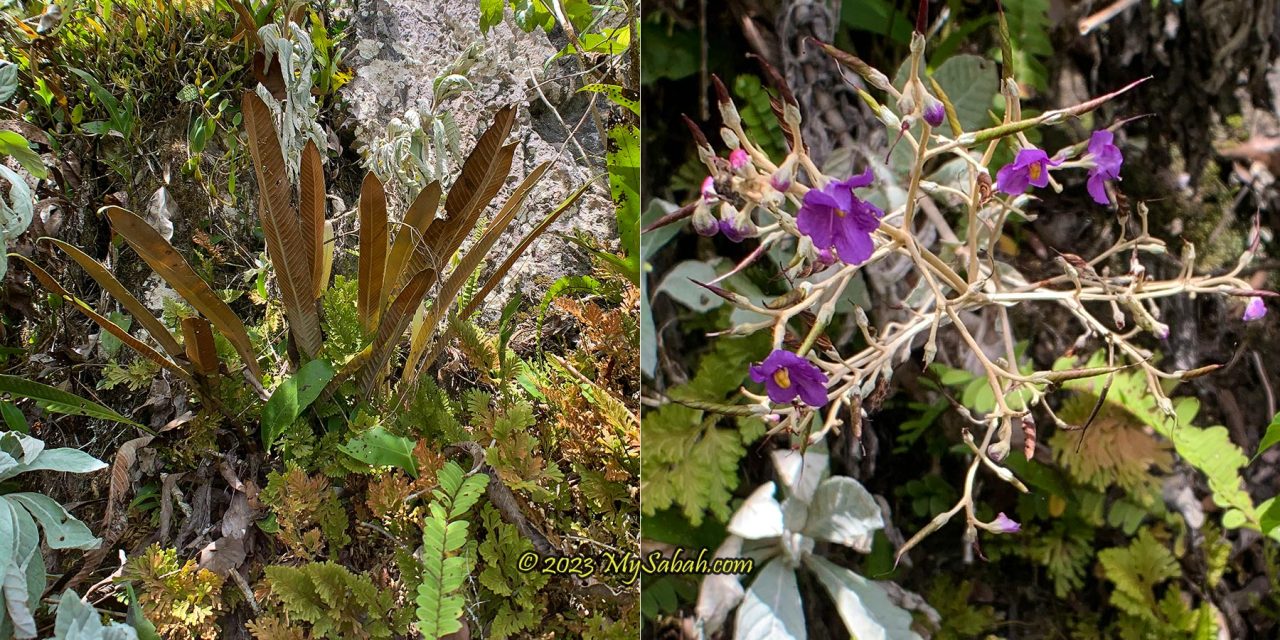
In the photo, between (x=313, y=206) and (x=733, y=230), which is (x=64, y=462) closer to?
(x=313, y=206)

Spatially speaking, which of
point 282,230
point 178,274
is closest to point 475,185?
point 282,230

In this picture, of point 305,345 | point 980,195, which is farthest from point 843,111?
point 305,345

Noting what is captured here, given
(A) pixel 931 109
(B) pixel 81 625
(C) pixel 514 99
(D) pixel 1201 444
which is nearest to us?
(A) pixel 931 109

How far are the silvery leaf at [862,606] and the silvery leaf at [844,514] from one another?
3 cm

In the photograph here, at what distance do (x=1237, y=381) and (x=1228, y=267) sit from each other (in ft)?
0.41

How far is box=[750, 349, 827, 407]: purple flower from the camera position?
0.52 m

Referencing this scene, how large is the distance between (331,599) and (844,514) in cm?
46

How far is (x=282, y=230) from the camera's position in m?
0.74

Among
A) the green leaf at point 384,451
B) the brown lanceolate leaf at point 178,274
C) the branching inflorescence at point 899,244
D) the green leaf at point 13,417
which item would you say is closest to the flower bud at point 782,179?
the branching inflorescence at point 899,244

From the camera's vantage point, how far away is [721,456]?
73 centimetres

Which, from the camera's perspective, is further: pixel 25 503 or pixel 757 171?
pixel 25 503

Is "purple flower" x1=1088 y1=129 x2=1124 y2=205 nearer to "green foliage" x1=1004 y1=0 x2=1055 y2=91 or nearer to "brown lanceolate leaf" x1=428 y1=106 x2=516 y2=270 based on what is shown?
"green foliage" x1=1004 y1=0 x2=1055 y2=91

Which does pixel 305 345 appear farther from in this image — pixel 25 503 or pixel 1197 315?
pixel 1197 315

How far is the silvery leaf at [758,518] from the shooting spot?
0.72 metres
